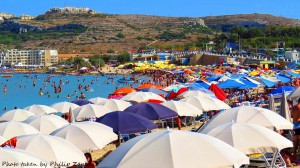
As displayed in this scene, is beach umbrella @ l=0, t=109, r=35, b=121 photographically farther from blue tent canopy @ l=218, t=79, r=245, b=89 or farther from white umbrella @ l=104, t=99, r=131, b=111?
blue tent canopy @ l=218, t=79, r=245, b=89

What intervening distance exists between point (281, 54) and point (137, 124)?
56101mm

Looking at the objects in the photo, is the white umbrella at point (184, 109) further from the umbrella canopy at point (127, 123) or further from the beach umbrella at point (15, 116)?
the beach umbrella at point (15, 116)

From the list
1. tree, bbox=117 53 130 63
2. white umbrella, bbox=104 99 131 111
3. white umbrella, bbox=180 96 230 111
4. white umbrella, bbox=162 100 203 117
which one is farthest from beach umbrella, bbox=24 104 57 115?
tree, bbox=117 53 130 63

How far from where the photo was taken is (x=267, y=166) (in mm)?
6637

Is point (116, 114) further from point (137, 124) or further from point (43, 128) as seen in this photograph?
point (43, 128)

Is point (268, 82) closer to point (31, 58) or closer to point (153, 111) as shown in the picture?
point (153, 111)

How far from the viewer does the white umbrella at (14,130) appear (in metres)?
9.14

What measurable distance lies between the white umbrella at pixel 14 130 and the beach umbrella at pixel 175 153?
4703 millimetres

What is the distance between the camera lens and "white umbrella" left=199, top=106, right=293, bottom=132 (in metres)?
7.53

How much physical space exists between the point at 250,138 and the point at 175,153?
65.7 inches

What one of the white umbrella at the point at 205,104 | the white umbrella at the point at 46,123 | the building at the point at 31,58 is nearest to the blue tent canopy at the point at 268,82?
the white umbrella at the point at 205,104

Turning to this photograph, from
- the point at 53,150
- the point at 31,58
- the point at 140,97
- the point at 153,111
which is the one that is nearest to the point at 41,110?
the point at 140,97

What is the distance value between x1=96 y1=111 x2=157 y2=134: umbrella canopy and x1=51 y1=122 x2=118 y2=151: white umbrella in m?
1.05

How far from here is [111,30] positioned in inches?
5389
